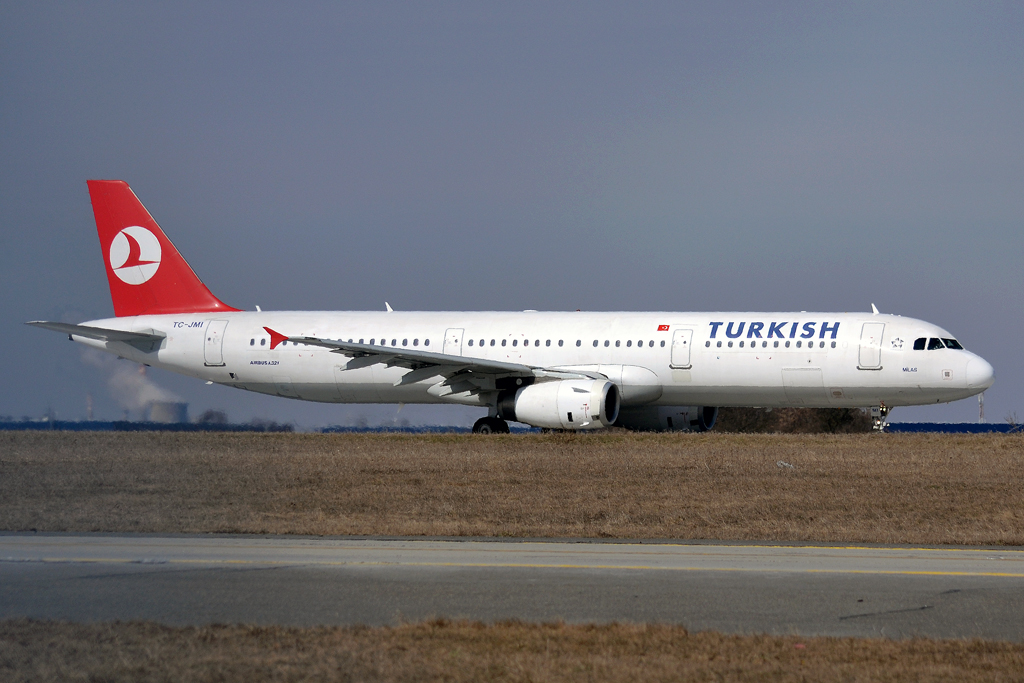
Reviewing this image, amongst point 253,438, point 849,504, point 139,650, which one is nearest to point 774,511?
point 849,504

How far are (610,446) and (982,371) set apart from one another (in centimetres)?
962

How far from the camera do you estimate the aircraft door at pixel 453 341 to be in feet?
109

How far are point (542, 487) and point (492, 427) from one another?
13727 millimetres

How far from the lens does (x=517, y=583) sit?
33.7 feet

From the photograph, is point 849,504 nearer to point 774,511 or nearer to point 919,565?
point 774,511

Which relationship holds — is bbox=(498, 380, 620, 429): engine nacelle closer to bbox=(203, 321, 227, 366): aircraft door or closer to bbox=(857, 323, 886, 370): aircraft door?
bbox=(857, 323, 886, 370): aircraft door

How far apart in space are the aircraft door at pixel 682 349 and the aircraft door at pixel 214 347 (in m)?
13.9

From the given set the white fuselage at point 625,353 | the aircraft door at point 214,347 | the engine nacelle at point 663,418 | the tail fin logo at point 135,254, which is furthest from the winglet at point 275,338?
the engine nacelle at point 663,418

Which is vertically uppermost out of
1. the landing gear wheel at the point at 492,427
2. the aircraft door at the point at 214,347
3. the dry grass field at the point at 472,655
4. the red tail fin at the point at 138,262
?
the red tail fin at the point at 138,262

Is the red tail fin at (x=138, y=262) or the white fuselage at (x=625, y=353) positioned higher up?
the red tail fin at (x=138, y=262)

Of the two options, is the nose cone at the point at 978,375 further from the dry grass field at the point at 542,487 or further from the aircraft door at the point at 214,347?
the aircraft door at the point at 214,347

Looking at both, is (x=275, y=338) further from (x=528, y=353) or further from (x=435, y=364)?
(x=528, y=353)

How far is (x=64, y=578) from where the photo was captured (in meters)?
10.2

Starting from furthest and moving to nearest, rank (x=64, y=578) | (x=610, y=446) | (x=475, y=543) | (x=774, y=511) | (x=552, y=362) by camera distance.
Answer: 1. (x=552, y=362)
2. (x=610, y=446)
3. (x=774, y=511)
4. (x=475, y=543)
5. (x=64, y=578)
